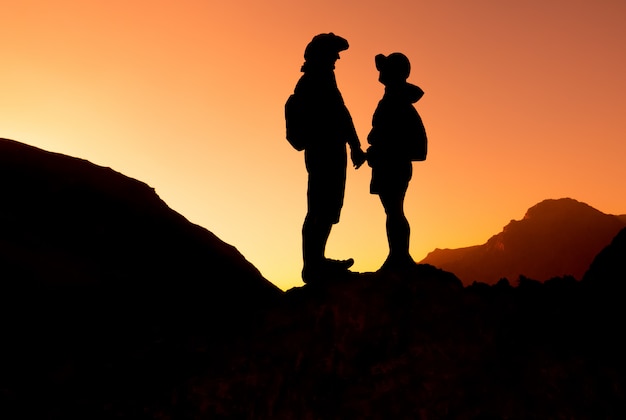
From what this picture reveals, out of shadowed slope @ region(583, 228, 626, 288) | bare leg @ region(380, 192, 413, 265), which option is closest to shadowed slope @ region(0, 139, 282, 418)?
bare leg @ region(380, 192, 413, 265)

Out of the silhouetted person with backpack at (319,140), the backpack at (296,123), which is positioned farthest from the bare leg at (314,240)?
the backpack at (296,123)

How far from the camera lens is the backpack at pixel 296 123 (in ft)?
18.9

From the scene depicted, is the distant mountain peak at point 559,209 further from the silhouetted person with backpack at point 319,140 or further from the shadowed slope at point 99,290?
the silhouetted person with backpack at point 319,140

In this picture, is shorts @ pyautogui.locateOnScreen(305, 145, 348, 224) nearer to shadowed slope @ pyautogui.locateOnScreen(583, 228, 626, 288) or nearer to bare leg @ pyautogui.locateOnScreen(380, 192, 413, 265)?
bare leg @ pyautogui.locateOnScreen(380, 192, 413, 265)

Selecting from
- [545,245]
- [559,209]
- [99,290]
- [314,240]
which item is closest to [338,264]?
[314,240]

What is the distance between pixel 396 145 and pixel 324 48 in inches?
54.9

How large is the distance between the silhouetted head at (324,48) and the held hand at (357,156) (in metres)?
1.05

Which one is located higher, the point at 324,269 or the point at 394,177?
the point at 394,177

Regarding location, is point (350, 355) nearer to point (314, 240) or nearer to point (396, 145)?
point (314, 240)

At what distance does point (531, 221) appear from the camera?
74875mm

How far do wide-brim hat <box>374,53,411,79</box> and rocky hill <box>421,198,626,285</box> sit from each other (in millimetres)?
62063

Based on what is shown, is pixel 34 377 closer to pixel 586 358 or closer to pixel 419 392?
pixel 419 392

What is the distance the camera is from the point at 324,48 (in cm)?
575

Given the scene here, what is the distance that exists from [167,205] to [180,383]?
913cm
